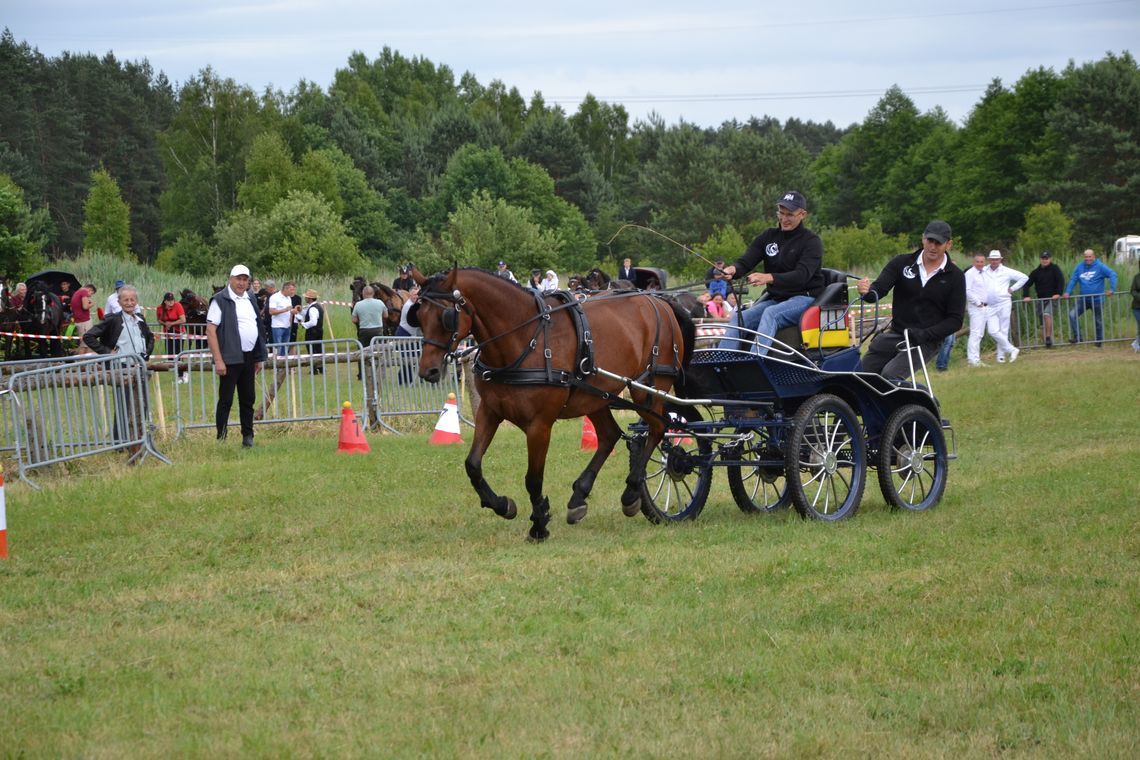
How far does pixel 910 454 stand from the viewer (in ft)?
35.4

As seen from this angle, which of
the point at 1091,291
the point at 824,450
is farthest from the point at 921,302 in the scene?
the point at 1091,291

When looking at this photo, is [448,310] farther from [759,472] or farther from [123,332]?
[123,332]

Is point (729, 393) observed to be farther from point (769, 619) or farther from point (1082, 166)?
point (1082, 166)

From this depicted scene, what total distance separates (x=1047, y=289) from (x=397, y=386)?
13797 millimetres

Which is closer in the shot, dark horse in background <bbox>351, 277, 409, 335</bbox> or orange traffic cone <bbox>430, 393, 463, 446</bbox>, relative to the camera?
orange traffic cone <bbox>430, 393, 463, 446</bbox>

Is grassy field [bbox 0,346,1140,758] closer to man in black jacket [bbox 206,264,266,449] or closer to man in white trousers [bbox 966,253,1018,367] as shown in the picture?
man in black jacket [bbox 206,264,266,449]

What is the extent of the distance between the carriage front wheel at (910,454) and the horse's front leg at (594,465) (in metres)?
2.08

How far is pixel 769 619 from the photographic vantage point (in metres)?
6.85

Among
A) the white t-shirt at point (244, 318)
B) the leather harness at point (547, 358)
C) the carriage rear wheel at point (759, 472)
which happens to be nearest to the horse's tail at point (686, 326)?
the carriage rear wheel at point (759, 472)

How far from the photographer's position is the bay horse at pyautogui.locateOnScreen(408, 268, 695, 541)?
944cm

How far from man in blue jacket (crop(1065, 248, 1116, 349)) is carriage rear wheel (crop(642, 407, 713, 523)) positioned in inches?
660

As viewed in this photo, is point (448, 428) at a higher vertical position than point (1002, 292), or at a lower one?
lower

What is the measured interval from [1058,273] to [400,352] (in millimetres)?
13962

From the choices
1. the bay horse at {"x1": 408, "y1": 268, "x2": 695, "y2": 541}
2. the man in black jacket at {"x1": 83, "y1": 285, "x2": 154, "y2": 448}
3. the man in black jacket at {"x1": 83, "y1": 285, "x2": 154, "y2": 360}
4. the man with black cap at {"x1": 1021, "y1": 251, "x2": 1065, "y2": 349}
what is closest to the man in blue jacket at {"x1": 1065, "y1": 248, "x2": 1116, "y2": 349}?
the man with black cap at {"x1": 1021, "y1": 251, "x2": 1065, "y2": 349}
